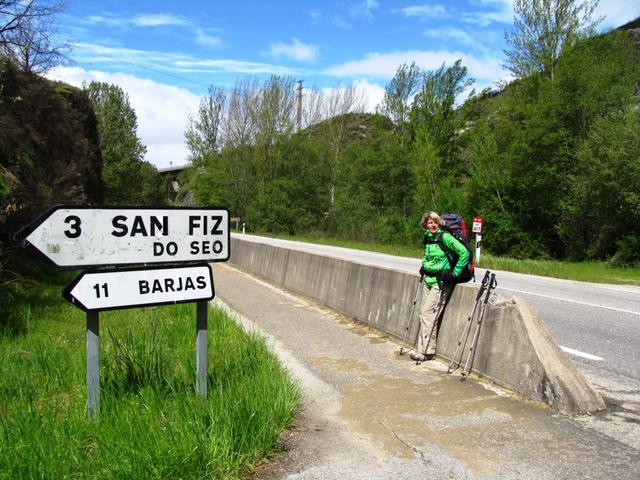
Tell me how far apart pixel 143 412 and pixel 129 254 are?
1.23 metres

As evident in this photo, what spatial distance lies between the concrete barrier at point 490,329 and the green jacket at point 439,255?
0.97ft

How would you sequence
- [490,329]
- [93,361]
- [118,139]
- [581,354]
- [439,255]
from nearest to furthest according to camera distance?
[93,361] < [490,329] < [439,255] < [581,354] < [118,139]

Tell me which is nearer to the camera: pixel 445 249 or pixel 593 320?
pixel 445 249

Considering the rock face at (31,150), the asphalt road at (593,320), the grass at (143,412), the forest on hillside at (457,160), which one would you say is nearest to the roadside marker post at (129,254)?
the grass at (143,412)

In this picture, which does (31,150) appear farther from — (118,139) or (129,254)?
(118,139)

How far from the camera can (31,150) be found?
12992 millimetres

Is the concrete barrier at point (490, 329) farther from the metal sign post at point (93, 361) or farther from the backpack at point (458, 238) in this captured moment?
the metal sign post at point (93, 361)

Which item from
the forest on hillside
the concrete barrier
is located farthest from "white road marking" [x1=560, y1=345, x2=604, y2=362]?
the forest on hillside

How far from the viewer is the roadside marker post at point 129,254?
12.7ft

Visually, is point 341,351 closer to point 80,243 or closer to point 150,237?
point 150,237

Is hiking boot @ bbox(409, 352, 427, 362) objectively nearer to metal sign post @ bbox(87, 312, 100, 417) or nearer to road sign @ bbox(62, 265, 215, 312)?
road sign @ bbox(62, 265, 215, 312)

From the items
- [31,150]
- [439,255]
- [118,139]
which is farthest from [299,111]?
[439,255]

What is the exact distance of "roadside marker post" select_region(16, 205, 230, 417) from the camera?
3.88 meters

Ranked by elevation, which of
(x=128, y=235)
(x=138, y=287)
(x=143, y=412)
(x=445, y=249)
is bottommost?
(x=143, y=412)
